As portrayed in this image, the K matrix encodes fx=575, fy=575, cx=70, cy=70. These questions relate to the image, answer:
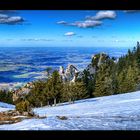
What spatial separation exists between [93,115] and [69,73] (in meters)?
0.57

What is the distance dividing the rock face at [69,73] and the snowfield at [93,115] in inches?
11.4

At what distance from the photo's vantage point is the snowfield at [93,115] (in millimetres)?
6379

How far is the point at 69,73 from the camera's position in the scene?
6.68 m

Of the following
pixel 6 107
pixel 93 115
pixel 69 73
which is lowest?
pixel 93 115

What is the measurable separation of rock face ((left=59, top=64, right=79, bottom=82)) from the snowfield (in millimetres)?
291

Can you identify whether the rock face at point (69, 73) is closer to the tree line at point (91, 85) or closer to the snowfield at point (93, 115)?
the tree line at point (91, 85)

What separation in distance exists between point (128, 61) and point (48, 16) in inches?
43.0

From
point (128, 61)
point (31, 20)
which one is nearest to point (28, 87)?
point (31, 20)

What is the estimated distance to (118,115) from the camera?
6516 mm

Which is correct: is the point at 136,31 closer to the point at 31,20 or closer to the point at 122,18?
the point at 122,18

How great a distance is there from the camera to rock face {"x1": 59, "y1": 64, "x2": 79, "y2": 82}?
6.63 meters

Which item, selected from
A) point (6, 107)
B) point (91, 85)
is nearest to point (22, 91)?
point (6, 107)

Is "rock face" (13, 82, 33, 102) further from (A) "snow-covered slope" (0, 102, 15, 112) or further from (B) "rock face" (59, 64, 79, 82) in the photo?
(B) "rock face" (59, 64, 79, 82)
